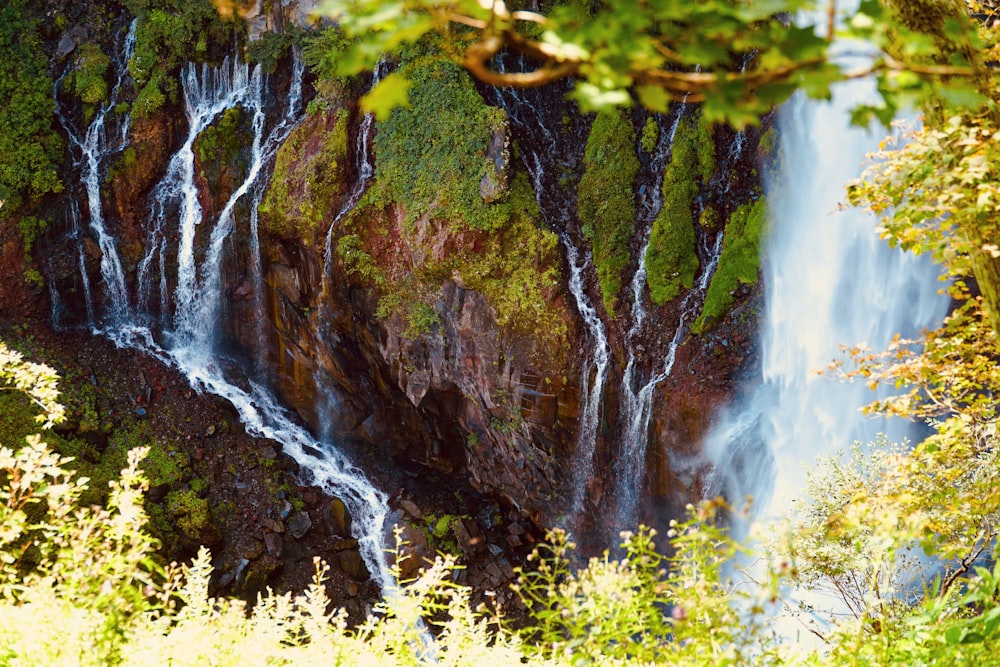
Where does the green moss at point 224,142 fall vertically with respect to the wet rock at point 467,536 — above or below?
above

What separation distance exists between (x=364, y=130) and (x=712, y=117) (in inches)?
430

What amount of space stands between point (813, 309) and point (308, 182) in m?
7.96

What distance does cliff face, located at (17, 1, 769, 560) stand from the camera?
9.74 m

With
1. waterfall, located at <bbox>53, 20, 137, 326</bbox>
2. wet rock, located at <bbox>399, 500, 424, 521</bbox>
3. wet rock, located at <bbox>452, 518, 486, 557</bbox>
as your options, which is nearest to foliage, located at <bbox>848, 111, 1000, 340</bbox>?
wet rock, located at <bbox>452, 518, 486, 557</bbox>

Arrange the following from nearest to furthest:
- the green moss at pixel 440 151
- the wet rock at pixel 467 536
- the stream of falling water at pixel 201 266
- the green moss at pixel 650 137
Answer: the green moss at pixel 440 151 → the green moss at pixel 650 137 → the wet rock at pixel 467 536 → the stream of falling water at pixel 201 266

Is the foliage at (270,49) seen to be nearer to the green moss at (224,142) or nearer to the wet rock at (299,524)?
the green moss at (224,142)

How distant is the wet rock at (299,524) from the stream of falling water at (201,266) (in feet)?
3.63

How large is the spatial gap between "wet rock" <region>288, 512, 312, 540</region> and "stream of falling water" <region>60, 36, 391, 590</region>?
3.63ft

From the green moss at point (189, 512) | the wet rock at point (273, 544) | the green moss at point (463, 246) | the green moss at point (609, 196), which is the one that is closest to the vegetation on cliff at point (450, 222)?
the green moss at point (463, 246)

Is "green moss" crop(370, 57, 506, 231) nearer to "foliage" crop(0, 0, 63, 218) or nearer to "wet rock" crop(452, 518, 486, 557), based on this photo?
"wet rock" crop(452, 518, 486, 557)

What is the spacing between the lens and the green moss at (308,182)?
11469mm

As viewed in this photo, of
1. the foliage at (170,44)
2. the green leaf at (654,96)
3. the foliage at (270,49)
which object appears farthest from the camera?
the foliage at (170,44)

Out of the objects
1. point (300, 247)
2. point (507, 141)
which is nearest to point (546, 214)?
point (507, 141)

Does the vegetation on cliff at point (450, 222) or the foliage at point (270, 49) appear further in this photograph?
the foliage at point (270, 49)
